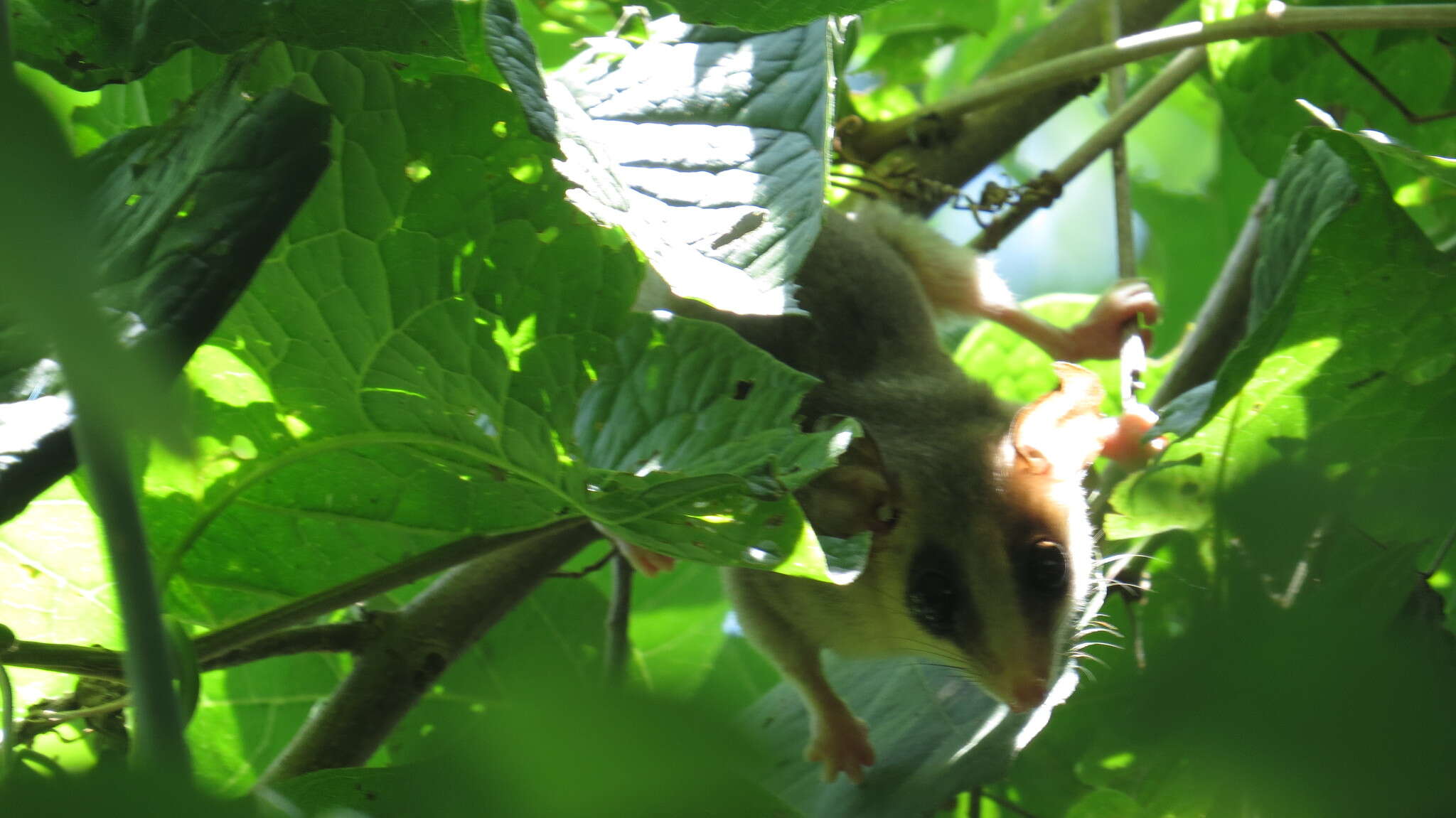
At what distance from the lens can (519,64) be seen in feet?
4.62

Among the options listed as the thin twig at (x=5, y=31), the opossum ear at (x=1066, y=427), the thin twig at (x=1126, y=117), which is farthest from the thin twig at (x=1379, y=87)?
the thin twig at (x=5, y=31)

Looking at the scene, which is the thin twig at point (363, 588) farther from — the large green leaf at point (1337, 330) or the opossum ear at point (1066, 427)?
the large green leaf at point (1337, 330)

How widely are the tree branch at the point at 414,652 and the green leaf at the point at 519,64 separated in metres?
0.87

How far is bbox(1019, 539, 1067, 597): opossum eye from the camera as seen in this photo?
243cm

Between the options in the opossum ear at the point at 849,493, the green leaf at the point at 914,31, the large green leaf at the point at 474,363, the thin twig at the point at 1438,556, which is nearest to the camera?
the thin twig at the point at 1438,556

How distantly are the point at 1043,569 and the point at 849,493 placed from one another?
0.42m

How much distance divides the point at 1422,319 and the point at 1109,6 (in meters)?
1.44

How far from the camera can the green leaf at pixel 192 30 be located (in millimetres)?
1382

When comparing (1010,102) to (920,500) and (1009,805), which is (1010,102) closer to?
(920,500)

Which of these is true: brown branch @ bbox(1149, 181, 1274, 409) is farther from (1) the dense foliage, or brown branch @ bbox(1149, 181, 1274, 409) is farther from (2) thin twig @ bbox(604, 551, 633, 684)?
(2) thin twig @ bbox(604, 551, 633, 684)

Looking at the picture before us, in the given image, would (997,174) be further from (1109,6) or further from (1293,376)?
(1293,376)

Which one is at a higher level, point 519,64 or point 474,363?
point 519,64

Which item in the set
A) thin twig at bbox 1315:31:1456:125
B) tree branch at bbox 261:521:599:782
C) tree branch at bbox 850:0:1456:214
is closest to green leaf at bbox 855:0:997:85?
tree branch at bbox 850:0:1456:214

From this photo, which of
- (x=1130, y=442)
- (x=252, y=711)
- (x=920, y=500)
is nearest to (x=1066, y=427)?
(x=1130, y=442)
